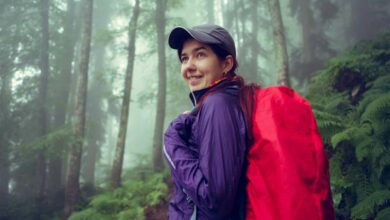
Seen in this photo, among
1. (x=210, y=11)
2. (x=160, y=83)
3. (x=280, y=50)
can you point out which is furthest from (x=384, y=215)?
(x=210, y=11)

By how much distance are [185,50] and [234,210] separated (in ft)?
3.95

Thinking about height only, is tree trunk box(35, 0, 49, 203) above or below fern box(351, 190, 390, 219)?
above

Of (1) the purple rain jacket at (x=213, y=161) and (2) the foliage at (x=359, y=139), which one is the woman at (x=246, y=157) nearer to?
(1) the purple rain jacket at (x=213, y=161)

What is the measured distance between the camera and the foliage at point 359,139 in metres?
4.91

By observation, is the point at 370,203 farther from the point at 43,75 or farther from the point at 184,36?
the point at 43,75

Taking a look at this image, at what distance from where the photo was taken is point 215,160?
1804mm

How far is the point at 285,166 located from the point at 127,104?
1141cm

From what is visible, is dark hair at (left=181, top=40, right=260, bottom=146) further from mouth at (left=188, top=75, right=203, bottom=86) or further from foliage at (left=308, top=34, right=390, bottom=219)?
foliage at (left=308, top=34, right=390, bottom=219)

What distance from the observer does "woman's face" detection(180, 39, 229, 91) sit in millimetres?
2297

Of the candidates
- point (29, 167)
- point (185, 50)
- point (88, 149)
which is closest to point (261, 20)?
point (88, 149)

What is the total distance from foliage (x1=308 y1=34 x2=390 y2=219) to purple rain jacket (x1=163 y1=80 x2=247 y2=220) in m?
3.39

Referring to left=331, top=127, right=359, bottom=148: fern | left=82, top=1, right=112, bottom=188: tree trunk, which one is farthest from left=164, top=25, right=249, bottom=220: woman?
left=82, top=1, right=112, bottom=188: tree trunk

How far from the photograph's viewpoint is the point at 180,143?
208 cm

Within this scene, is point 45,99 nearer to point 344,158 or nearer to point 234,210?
point 344,158
